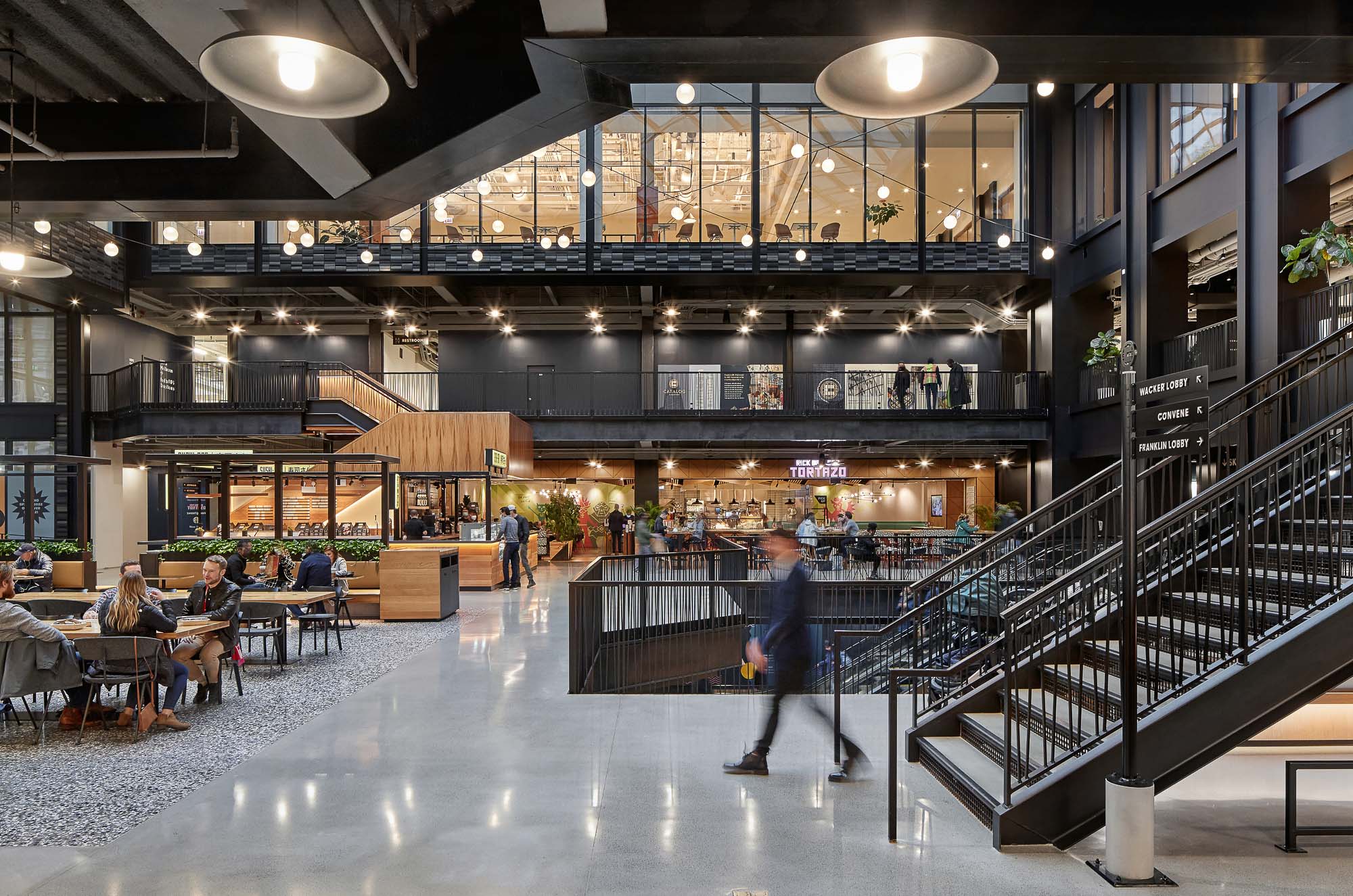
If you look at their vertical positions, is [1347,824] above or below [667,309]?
below

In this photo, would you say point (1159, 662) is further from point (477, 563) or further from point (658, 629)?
point (477, 563)

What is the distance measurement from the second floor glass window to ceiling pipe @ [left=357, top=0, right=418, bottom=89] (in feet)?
48.0

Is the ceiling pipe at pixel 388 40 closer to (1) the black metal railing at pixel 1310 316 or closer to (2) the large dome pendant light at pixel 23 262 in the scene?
(2) the large dome pendant light at pixel 23 262

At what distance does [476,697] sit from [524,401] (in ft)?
61.2

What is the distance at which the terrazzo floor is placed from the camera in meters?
Result: 4.90

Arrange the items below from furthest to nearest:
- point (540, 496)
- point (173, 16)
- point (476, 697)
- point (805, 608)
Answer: point (540, 496) < point (476, 697) < point (805, 608) < point (173, 16)

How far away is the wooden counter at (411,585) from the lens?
42.2 ft

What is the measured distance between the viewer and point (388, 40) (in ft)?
14.5

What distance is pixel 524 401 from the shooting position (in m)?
25.8

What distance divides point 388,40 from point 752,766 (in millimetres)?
4962

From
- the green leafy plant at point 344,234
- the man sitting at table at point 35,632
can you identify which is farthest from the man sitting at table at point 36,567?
the green leafy plant at point 344,234

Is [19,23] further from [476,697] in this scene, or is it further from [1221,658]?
[1221,658]

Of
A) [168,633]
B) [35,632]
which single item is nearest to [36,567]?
[35,632]

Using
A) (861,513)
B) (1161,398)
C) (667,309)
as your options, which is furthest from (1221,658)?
(861,513)
